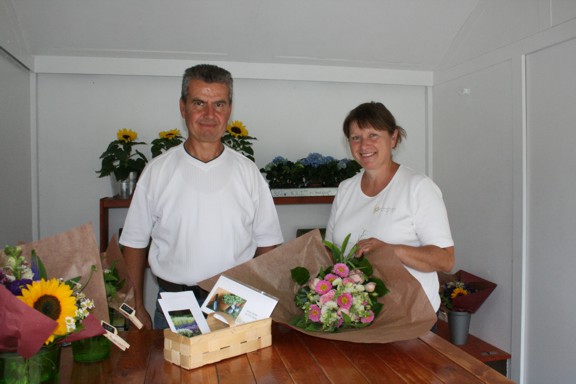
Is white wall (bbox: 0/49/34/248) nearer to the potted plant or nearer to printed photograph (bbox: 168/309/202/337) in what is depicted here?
the potted plant

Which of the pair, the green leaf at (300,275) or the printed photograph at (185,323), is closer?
the printed photograph at (185,323)

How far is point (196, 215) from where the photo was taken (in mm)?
1813

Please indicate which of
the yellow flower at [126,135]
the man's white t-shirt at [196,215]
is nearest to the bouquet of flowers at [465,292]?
the man's white t-shirt at [196,215]

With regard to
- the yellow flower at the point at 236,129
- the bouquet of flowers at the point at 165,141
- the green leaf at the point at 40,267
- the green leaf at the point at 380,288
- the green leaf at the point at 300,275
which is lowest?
the green leaf at the point at 380,288

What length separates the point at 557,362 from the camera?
2.41 meters

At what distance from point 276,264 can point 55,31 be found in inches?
82.7

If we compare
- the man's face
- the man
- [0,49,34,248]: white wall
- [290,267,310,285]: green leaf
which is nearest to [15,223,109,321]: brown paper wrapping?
[290,267,310,285]: green leaf

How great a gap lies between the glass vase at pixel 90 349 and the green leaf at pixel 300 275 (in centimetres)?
49

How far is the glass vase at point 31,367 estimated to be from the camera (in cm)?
88

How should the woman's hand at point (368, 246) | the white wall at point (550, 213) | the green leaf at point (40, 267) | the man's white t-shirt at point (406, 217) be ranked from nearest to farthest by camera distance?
the green leaf at point (40, 267) → the woman's hand at point (368, 246) → the man's white t-shirt at point (406, 217) → the white wall at point (550, 213)

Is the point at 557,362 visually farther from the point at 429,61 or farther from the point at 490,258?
the point at 429,61

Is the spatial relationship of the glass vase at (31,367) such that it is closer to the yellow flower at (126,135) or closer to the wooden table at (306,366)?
the wooden table at (306,366)

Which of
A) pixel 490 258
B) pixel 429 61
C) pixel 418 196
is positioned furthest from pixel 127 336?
pixel 429 61

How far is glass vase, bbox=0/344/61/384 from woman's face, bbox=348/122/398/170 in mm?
1173
